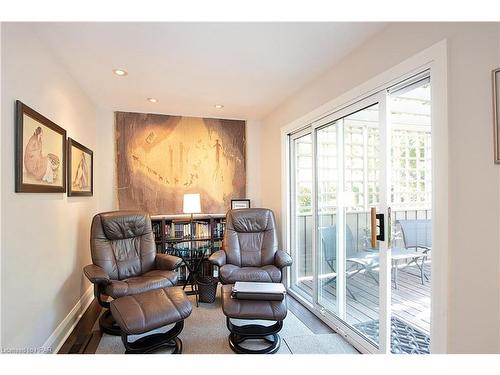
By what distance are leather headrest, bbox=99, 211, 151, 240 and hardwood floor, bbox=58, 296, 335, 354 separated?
0.85 m

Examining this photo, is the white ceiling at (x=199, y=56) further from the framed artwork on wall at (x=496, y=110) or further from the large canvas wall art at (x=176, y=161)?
the framed artwork on wall at (x=496, y=110)

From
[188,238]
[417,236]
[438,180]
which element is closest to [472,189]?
[438,180]

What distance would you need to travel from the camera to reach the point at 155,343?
198 cm

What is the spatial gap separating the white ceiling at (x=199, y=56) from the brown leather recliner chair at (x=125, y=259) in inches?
58.2

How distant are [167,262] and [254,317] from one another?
1.24 metres

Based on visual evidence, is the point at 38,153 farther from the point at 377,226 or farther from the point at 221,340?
the point at 377,226

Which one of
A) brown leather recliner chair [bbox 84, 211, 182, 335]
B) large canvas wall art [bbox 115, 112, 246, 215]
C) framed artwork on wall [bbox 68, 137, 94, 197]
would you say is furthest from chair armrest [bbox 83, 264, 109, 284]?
large canvas wall art [bbox 115, 112, 246, 215]

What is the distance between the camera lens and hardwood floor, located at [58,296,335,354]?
206 centimetres

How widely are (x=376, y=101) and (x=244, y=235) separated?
208 centimetres

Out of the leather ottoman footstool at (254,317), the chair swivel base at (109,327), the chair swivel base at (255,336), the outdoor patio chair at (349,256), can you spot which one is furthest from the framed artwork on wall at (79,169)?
the outdoor patio chair at (349,256)

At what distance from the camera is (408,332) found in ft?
7.22

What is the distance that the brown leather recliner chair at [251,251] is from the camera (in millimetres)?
2633
